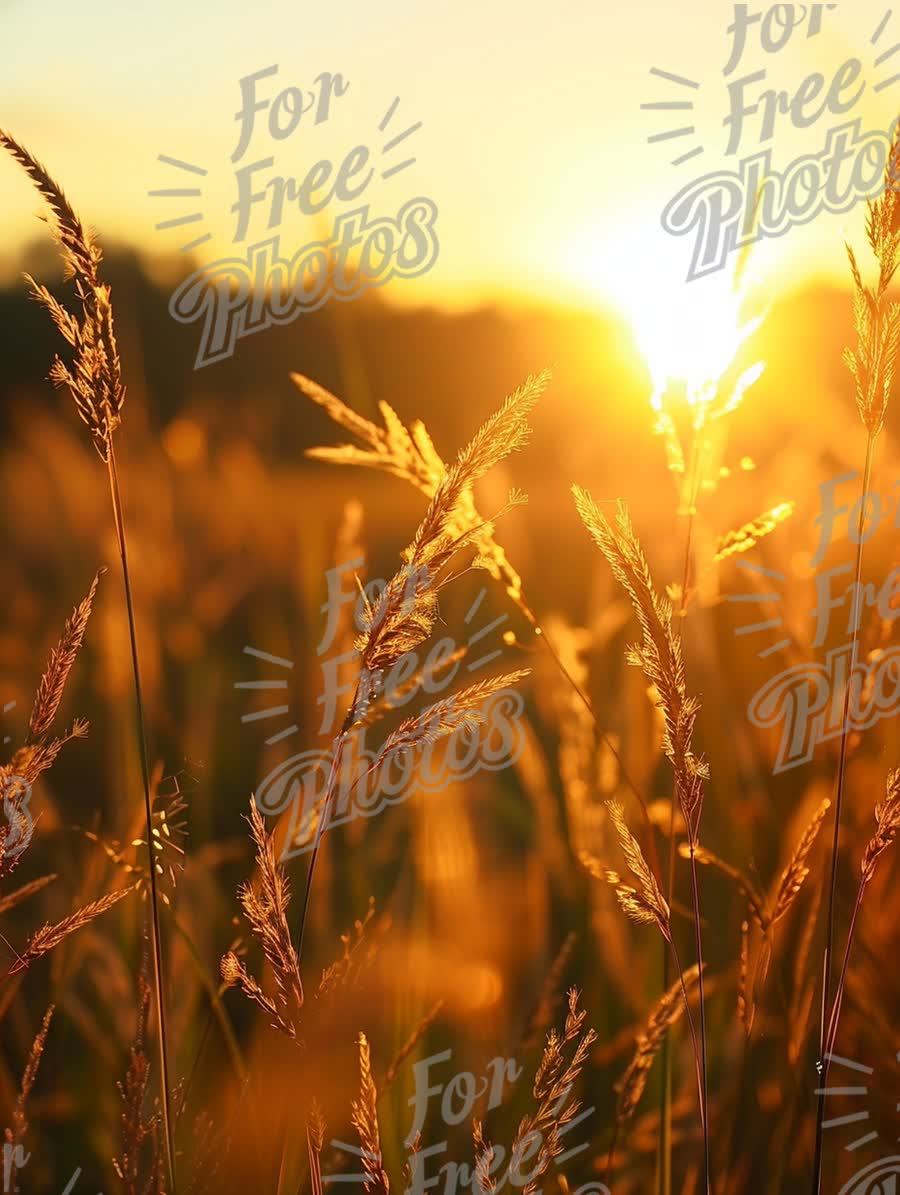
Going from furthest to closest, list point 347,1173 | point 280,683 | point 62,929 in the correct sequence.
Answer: point 280,683 → point 347,1173 → point 62,929

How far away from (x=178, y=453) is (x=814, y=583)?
3.95ft

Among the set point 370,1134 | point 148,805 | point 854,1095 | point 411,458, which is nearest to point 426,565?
point 411,458

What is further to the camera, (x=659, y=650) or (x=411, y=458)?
(x=411, y=458)

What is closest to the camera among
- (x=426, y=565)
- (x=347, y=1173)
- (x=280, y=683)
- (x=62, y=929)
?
(x=426, y=565)

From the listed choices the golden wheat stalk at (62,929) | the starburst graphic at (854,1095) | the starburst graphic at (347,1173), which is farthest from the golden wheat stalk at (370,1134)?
the starburst graphic at (854,1095)

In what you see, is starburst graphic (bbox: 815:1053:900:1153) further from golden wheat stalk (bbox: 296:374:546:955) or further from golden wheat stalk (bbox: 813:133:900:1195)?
golden wheat stalk (bbox: 296:374:546:955)

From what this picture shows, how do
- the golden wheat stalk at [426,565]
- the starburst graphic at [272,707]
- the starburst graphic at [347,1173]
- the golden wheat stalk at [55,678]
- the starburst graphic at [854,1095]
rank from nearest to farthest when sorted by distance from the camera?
1. the golden wheat stalk at [426,565]
2. the golden wheat stalk at [55,678]
3. the starburst graphic at [347,1173]
4. the starburst graphic at [854,1095]
5. the starburst graphic at [272,707]

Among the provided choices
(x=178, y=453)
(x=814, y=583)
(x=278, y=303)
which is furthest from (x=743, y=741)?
(x=178, y=453)

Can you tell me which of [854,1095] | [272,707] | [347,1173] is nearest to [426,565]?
[347,1173]

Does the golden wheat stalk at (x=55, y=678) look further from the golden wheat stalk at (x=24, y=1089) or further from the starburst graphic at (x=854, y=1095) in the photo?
the starburst graphic at (x=854, y=1095)

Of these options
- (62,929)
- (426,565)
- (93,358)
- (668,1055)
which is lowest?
(668,1055)

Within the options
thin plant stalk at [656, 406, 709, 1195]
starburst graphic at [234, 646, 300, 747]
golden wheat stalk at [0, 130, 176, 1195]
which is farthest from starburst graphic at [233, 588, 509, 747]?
golden wheat stalk at [0, 130, 176, 1195]

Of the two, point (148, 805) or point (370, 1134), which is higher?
point (148, 805)

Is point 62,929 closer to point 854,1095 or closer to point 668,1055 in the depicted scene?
point 668,1055
